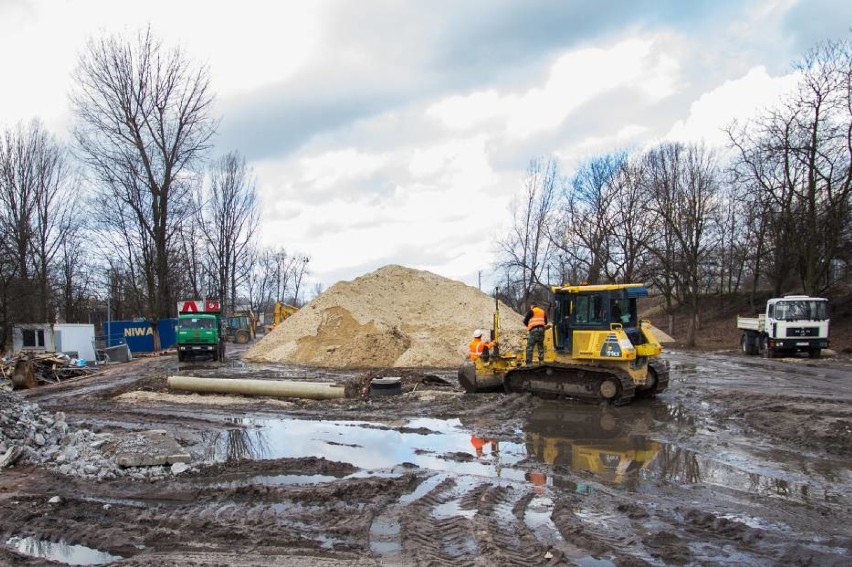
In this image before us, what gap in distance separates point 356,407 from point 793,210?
30339mm

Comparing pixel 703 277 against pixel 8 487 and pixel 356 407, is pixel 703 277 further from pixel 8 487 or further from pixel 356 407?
pixel 8 487

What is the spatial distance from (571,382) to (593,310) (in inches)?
67.4

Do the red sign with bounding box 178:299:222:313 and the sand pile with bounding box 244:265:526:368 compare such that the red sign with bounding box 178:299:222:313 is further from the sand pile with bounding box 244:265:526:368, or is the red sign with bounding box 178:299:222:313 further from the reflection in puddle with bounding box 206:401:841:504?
the reflection in puddle with bounding box 206:401:841:504

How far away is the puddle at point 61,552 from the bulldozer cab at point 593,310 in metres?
9.91

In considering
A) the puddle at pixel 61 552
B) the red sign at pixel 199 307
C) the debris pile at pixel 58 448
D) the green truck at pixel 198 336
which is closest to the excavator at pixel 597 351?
the debris pile at pixel 58 448

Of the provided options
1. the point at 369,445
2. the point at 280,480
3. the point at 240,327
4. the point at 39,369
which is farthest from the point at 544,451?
the point at 240,327

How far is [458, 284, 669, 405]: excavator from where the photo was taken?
12.5m

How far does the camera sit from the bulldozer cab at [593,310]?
1269cm

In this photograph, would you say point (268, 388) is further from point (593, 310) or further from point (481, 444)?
point (593, 310)

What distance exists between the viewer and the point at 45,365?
22891 millimetres

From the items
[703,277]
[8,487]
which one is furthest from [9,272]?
[703,277]

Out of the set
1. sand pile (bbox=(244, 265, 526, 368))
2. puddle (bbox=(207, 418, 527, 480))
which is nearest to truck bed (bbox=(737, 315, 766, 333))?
sand pile (bbox=(244, 265, 526, 368))

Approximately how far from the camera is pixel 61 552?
A: 5504mm

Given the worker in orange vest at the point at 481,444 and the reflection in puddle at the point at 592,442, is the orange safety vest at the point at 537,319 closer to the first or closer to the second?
the reflection in puddle at the point at 592,442
